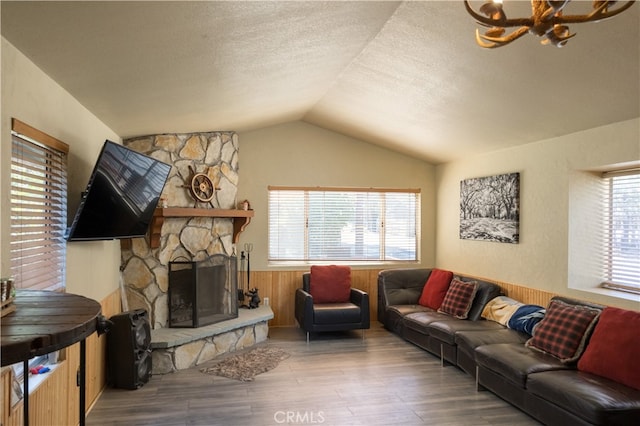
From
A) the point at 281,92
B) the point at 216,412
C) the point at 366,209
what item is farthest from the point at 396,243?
the point at 216,412

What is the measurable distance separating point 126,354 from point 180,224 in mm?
1591

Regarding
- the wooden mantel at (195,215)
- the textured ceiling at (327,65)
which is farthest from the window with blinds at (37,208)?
the wooden mantel at (195,215)

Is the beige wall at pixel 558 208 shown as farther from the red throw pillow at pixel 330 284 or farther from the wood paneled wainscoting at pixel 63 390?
Answer: the wood paneled wainscoting at pixel 63 390

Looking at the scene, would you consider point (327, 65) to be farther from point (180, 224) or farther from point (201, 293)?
point (201, 293)

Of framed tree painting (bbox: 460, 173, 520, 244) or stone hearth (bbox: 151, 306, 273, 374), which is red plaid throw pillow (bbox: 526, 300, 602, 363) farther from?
stone hearth (bbox: 151, 306, 273, 374)

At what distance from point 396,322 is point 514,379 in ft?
7.46

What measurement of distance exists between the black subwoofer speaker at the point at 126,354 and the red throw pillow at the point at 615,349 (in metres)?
3.70

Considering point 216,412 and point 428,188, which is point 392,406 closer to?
point 216,412

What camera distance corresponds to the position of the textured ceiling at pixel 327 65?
216 centimetres

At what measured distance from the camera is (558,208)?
165 inches

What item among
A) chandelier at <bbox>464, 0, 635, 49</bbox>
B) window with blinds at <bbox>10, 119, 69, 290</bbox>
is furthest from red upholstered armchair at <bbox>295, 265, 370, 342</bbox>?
chandelier at <bbox>464, 0, 635, 49</bbox>

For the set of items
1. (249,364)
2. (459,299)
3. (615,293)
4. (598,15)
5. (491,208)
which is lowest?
(249,364)

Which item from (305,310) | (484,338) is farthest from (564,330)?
(305,310)

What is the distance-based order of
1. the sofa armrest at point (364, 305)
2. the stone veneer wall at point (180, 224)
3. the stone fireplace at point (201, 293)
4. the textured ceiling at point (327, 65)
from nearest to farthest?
the textured ceiling at point (327, 65) < the stone veneer wall at point (180, 224) < the stone fireplace at point (201, 293) < the sofa armrest at point (364, 305)
